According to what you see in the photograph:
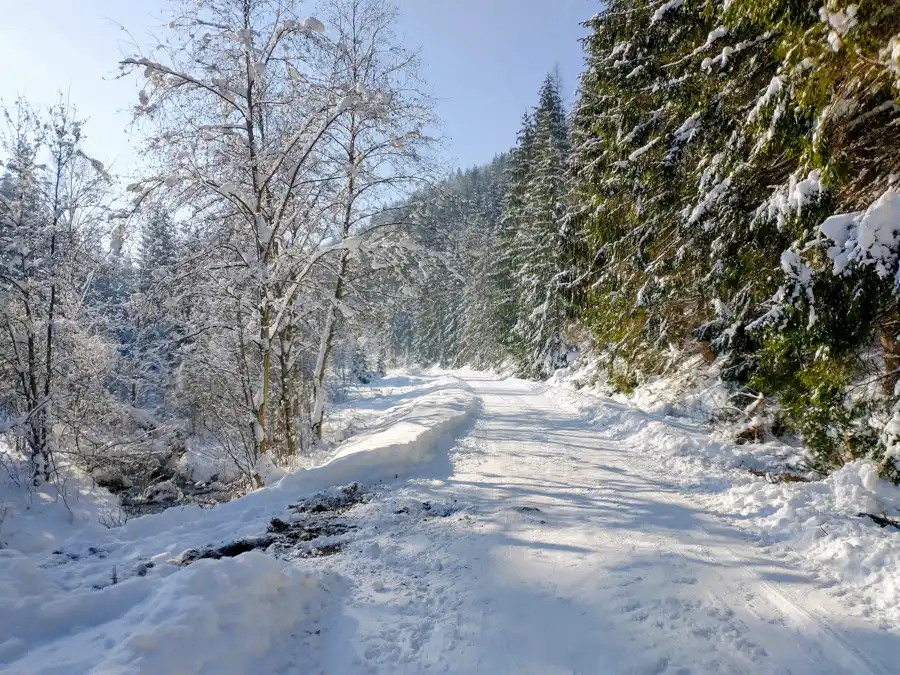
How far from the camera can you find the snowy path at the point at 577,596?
293 cm

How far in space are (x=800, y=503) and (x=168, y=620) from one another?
19.9ft

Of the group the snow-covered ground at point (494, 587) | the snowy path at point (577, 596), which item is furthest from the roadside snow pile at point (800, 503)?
the snowy path at point (577, 596)

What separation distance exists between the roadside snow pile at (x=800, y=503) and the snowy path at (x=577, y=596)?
30 cm

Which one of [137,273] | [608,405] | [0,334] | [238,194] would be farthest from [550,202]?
[137,273]

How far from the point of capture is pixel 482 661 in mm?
2963

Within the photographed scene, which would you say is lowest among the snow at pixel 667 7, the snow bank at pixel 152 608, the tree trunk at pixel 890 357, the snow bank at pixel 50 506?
the snow bank at pixel 50 506

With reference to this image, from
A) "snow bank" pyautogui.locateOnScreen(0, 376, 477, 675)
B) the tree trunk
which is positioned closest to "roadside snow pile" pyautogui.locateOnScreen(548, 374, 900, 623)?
the tree trunk

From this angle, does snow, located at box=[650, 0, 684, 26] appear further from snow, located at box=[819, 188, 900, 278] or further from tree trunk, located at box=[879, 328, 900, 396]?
tree trunk, located at box=[879, 328, 900, 396]

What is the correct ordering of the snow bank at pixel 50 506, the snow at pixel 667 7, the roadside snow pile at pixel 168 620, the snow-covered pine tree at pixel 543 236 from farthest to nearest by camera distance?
the snow-covered pine tree at pixel 543 236
the snow bank at pixel 50 506
the snow at pixel 667 7
the roadside snow pile at pixel 168 620

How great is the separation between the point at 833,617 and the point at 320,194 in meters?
9.20

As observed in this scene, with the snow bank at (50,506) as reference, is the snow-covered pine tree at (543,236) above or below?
above

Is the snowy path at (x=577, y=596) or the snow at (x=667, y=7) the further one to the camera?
the snow at (x=667, y=7)

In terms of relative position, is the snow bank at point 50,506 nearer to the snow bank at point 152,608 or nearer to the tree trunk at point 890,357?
the snow bank at point 152,608

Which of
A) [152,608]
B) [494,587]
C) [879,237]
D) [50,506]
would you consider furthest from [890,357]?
[50,506]
